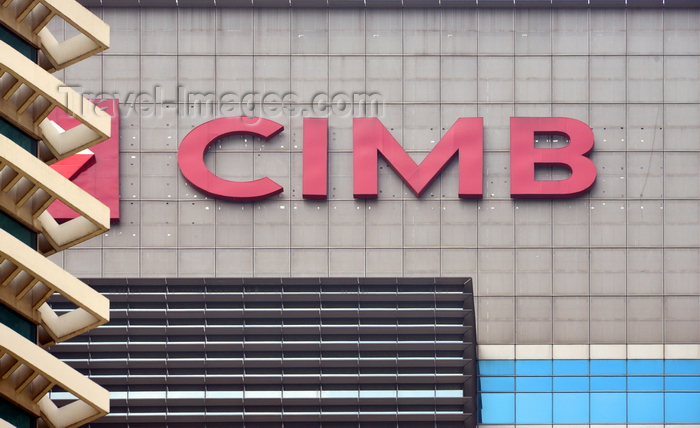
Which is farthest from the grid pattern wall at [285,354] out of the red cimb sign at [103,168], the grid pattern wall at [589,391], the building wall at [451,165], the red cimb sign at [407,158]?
the red cimb sign at [407,158]

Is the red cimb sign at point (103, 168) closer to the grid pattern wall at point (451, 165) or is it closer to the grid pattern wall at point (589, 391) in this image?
the grid pattern wall at point (451, 165)

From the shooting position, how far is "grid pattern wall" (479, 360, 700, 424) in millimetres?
25828

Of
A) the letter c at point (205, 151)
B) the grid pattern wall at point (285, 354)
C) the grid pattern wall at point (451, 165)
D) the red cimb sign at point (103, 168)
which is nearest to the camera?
the grid pattern wall at point (285, 354)

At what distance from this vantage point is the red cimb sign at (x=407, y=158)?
2573 cm

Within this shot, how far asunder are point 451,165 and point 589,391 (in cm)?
986

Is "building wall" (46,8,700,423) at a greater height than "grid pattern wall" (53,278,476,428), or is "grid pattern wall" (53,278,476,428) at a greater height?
"building wall" (46,8,700,423)

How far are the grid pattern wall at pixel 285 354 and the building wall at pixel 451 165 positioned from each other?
125 centimetres

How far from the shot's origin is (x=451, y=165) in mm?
26203

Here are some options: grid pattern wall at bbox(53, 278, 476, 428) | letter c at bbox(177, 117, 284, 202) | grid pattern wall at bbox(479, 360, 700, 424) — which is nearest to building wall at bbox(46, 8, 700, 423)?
letter c at bbox(177, 117, 284, 202)

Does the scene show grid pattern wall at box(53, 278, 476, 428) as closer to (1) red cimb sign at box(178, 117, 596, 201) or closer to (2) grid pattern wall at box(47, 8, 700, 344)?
(2) grid pattern wall at box(47, 8, 700, 344)

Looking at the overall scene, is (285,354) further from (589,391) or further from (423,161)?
(589,391)

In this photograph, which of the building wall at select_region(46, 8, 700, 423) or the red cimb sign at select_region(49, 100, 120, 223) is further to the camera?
the building wall at select_region(46, 8, 700, 423)

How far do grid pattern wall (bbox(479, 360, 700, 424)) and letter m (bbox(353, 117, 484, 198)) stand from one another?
6991 mm

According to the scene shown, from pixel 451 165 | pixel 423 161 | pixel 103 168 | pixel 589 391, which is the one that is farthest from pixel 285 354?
pixel 589 391
